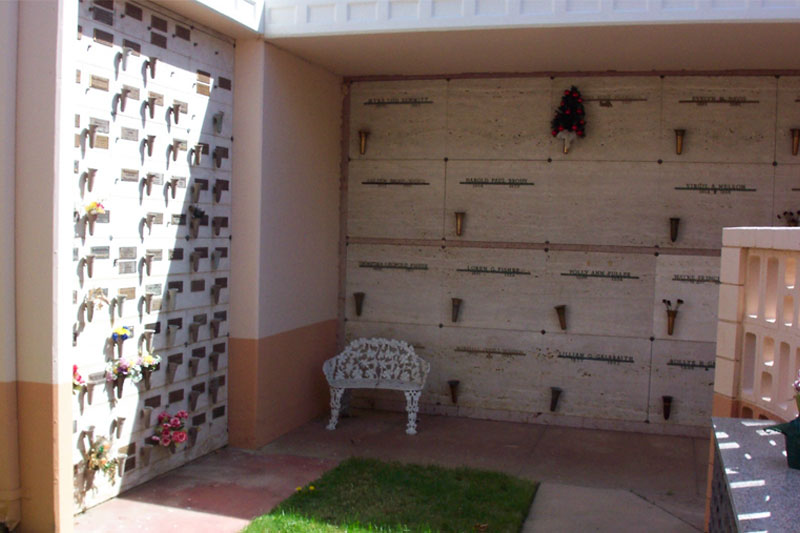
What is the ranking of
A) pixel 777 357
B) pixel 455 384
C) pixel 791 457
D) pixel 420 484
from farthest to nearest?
pixel 455 384, pixel 420 484, pixel 777 357, pixel 791 457

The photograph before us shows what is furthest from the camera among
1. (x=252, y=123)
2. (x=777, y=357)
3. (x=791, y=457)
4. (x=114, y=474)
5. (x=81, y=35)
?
(x=252, y=123)

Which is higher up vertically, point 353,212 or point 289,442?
point 353,212

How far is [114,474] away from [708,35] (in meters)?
4.31

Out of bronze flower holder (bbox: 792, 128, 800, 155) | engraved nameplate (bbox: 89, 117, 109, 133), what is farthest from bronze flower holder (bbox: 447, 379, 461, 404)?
engraved nameplate (bbox: 89, 117, 109, 133)

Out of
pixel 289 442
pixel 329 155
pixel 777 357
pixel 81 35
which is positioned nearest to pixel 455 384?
pixel 289 442

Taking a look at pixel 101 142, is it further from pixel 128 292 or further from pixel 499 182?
pixel 499 182

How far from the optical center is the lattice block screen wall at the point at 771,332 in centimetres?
330

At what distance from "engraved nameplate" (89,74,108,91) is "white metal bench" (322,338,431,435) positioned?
2711 mm

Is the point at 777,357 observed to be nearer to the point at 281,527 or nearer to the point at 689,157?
the point at 281,527

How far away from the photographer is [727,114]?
236 inches

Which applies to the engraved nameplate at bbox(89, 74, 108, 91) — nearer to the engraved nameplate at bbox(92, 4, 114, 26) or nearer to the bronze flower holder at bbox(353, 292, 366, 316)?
the engraved nameplate at bbox(92, 4, 114, 26)

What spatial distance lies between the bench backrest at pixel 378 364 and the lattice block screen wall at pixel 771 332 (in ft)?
9.25

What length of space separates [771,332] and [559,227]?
9.63 feet

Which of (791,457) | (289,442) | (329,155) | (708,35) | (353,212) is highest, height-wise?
(708,35)
